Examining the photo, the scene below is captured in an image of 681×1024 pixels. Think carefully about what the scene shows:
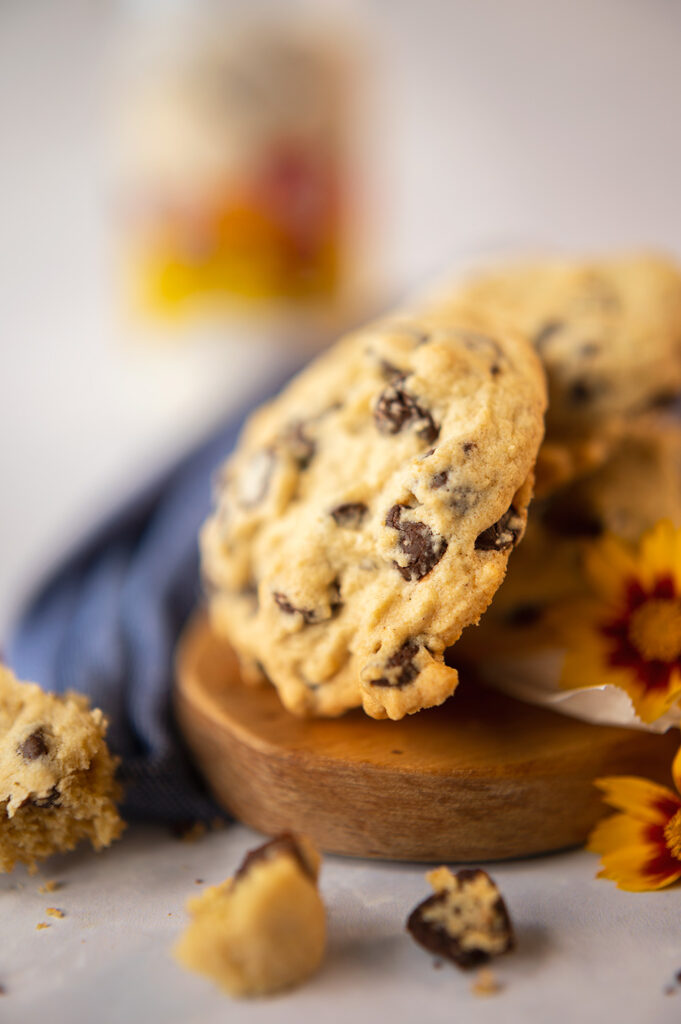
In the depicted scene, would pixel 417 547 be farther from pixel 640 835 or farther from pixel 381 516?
pixel 640 835

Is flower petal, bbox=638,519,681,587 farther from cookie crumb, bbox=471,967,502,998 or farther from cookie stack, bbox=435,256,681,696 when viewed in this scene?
cookie crumb, bbox=471,967,502,998

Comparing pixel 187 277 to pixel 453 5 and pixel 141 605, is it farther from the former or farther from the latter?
pixel 453 5

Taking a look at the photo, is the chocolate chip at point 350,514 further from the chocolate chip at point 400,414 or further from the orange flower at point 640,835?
the orange flower at point 640,835

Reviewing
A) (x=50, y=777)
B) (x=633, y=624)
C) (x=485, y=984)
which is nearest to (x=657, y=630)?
(x=633, y=624)

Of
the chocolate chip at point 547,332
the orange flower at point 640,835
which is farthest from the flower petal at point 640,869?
the chocolate chip at point 547,332

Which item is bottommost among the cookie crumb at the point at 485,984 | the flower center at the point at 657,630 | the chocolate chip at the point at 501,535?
the cookie crumb at the point at 485,984

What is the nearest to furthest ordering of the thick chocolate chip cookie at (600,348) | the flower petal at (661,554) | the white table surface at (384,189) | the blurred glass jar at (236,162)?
1. the flower petal at (661,554)
2. the thick chocolate chip cookie at (600,348)
3. the blurred glass jar at (236,162)
4. the white table surface at (384,189)

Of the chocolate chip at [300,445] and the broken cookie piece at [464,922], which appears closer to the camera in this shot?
the broken cookie piece at [464,922]
